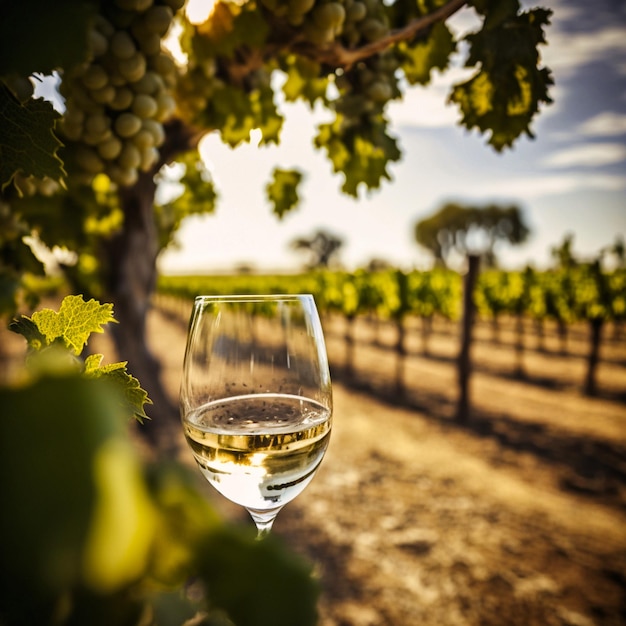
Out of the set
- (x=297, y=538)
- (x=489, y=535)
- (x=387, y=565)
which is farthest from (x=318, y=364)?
(x=489, y=535)

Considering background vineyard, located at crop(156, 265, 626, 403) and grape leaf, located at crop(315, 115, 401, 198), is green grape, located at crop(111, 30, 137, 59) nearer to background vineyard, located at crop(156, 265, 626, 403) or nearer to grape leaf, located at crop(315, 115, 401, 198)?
grape leaf, located at crop(315, 115, 401, 198)

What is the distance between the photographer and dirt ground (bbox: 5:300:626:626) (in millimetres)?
4117

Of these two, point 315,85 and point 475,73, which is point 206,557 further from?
point 315,85

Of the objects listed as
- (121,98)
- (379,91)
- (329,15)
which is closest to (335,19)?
(329,15)

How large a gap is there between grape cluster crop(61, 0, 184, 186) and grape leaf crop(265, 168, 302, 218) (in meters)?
0.90

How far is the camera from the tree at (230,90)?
3.19 feet

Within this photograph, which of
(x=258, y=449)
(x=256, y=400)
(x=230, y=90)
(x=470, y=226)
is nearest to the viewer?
(x=258, y=449)

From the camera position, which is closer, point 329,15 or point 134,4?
point 134,4

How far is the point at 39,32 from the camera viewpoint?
342 mm

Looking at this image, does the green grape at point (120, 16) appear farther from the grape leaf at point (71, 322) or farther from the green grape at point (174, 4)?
→ the grape leaf at point (71, 322)

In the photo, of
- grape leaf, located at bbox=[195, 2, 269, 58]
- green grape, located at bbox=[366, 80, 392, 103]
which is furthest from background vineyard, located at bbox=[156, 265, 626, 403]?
grape leaf, located at bbox=[195, 2, 269, 58]

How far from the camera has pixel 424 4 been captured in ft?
4.11

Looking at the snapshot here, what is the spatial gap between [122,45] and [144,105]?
14cm

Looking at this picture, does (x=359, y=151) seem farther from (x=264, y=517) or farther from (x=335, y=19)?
(x=264, y=517)
